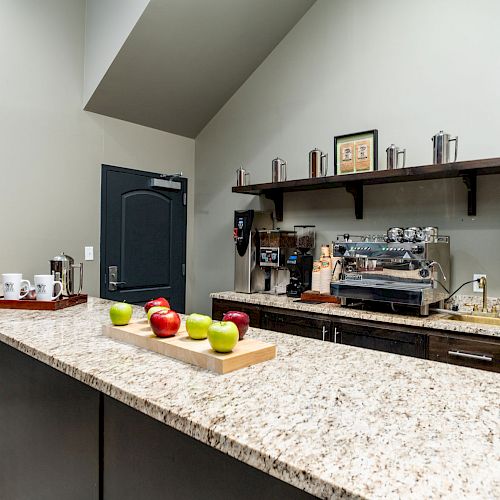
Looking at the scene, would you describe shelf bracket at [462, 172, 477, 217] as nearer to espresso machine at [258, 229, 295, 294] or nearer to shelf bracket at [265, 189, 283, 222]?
espresso machine at [258, 229, 295, 294]

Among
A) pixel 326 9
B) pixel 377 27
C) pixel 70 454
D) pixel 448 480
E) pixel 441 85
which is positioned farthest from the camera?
pixel 326 9

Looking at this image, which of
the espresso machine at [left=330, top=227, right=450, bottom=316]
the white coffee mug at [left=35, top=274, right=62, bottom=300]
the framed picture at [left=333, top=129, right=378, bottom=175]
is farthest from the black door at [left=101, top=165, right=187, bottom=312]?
the espresso machine at [left=330, top=227, right=450, bottom=316]

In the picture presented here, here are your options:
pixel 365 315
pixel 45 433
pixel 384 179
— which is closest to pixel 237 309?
pixel 365 315

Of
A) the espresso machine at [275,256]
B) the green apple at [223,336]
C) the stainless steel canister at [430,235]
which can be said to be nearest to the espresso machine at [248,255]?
the espresso machine at [275,256]

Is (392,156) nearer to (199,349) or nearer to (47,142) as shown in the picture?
(199,349)

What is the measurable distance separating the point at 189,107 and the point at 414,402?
11.5 feet

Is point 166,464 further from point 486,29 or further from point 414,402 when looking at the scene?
point 486,29

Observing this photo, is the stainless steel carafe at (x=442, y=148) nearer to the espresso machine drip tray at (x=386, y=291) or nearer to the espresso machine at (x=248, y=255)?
the espresso machine drip tray at (x=386, y=291)

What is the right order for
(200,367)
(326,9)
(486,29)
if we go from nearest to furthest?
1. (200,367)
2. (486,29)
3. (326,9)

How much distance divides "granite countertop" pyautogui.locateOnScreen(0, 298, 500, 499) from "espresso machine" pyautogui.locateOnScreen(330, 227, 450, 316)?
120 cm

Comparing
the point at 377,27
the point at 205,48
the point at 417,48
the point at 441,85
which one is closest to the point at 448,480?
the point at 441,85

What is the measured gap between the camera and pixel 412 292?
7.91ft

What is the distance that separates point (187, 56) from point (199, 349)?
286cm

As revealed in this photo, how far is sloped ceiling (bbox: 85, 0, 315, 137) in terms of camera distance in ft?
10.3
